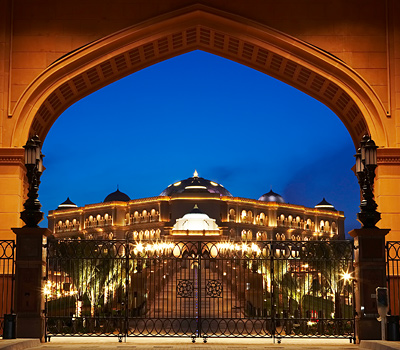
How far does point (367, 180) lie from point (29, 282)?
8.24 meters

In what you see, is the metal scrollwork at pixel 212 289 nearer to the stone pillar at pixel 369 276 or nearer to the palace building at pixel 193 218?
the stone pillar at pixel 369 276

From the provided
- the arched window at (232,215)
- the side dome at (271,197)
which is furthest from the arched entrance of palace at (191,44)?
the side dome at (271,197)

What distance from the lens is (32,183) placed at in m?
17.8

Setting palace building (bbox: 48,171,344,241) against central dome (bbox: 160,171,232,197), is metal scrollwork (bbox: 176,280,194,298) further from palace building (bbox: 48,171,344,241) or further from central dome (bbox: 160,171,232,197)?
central dome (bbox: 160,171,232,197)

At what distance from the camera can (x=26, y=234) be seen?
56.3 ft

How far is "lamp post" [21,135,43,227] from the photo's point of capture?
17.4 meters

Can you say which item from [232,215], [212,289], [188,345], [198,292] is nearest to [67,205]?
[232,215]

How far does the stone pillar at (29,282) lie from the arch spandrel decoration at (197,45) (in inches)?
201

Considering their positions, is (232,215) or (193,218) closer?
(193,218)

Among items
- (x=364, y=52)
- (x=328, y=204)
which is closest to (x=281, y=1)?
(x=364, y=52)

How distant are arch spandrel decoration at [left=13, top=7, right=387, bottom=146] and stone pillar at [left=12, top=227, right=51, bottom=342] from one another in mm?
5110

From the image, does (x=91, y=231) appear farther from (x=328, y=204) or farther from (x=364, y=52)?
(x=364, y=52)

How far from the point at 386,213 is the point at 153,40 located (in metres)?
8.61

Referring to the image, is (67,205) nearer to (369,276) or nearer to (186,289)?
(186,289)
